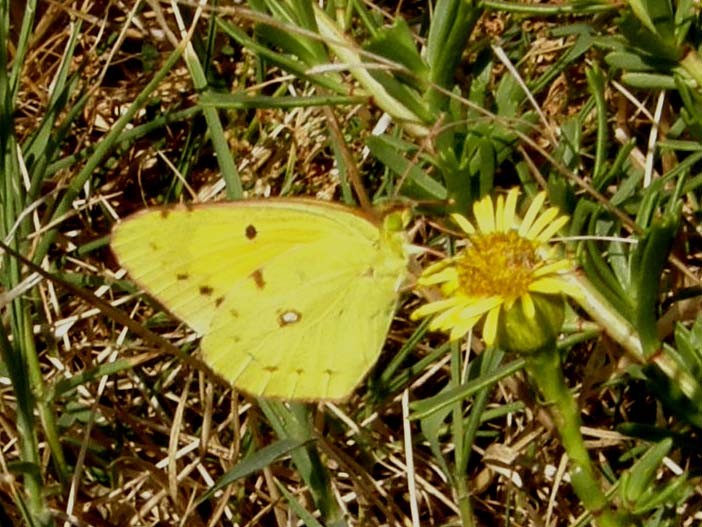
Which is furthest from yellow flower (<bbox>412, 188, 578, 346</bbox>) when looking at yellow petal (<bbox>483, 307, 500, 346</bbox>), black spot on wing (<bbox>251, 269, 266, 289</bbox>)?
black spot on wing (<bbox>251, 269, 266, 289</bbox>)

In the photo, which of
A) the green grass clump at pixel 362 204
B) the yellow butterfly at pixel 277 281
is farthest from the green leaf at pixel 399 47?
the yellow butterfly at pixel 277 281

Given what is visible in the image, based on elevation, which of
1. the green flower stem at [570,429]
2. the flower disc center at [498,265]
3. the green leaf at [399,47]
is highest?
the green leaf at [399,47]

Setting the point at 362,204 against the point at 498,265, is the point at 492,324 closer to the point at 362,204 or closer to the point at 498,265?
the point at 498,265

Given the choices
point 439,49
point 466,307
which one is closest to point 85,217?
point 439,49

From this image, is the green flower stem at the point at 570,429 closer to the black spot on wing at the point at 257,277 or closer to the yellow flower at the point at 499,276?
the yellow flower at the point at 499,276

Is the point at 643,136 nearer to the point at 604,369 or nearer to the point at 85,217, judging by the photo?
the point at 604,369

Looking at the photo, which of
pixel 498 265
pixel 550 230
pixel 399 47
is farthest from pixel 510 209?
pixel 399 47
